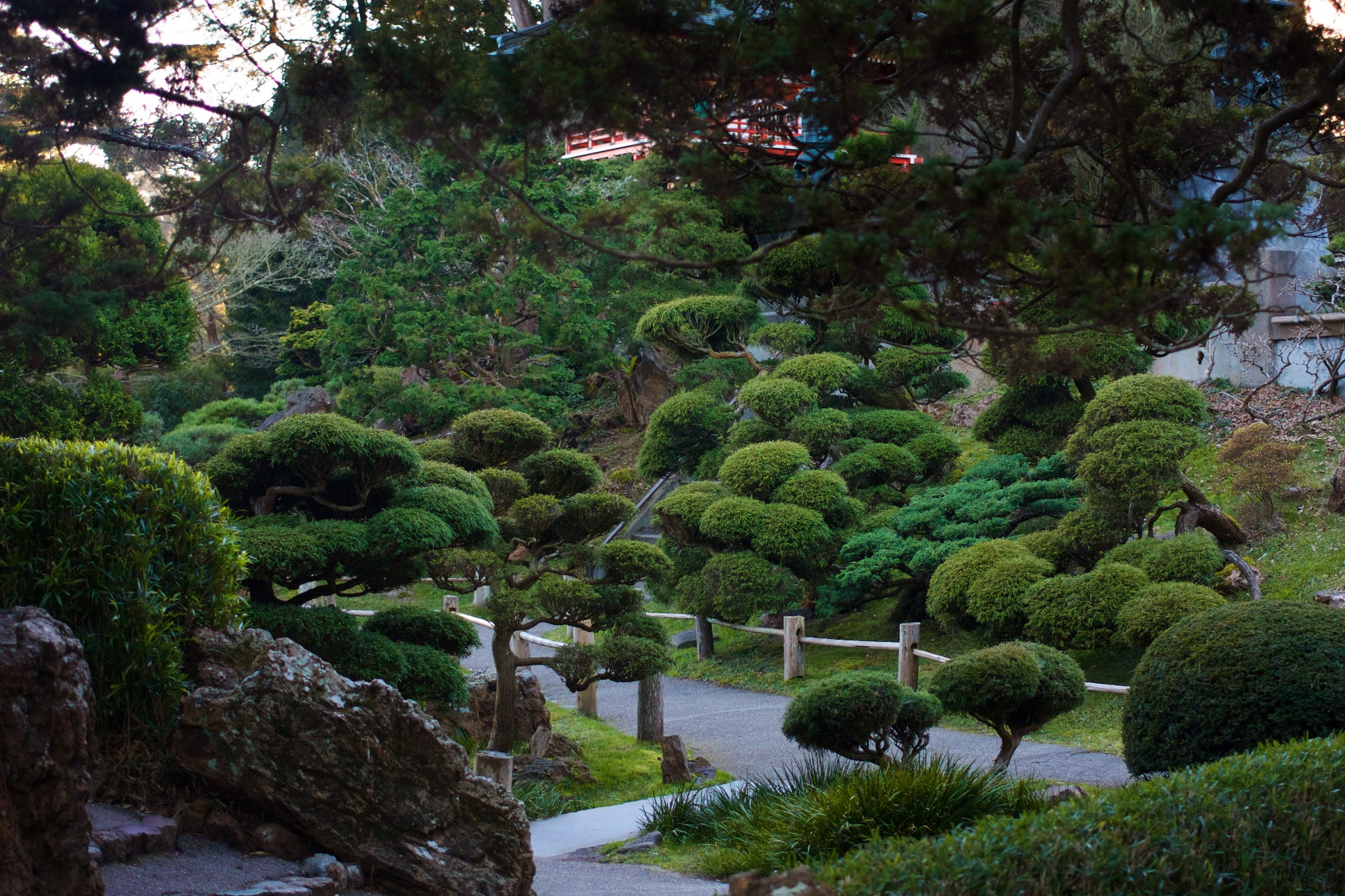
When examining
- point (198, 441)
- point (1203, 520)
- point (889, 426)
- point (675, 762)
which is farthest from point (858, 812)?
point (198, 441)

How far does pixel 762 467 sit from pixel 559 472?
339 centimetres

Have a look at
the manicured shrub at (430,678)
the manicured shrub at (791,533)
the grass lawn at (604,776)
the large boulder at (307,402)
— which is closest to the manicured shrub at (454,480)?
the manicured shrub at (430,678)

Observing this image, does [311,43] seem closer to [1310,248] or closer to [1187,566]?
[1187,566]

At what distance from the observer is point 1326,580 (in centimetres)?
1011

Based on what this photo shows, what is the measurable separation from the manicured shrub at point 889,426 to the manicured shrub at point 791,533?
87.5 inches

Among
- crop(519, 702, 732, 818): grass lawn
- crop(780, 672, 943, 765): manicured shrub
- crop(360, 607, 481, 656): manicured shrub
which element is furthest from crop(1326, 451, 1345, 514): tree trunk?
crop(360, 607, 481, 656): manicured shrub

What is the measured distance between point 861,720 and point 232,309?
77.7 ft

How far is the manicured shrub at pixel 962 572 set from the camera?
10.6 meters

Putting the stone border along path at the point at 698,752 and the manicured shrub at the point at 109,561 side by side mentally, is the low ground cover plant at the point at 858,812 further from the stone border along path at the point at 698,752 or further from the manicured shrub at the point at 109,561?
the manicured shrub at the point at 109,561

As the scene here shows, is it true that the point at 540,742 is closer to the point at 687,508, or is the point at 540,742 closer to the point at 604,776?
the point at 604,776

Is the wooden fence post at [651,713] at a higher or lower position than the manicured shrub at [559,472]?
lower

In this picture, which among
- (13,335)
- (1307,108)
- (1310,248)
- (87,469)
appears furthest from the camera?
(1310,248)

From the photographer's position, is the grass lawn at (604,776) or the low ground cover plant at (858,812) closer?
the low ground cover plant at (858,812)

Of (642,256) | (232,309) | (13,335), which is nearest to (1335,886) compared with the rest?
(642,256)
